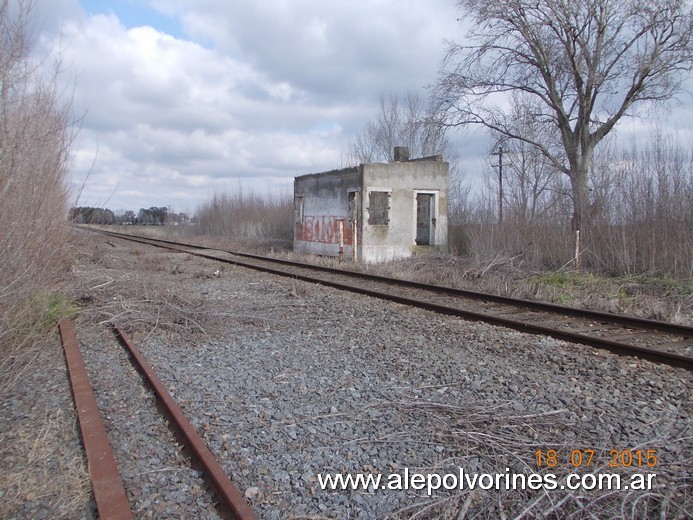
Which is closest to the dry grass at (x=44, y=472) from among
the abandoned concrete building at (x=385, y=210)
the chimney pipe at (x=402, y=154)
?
the abandoned concrete building at (x=385, y=210)

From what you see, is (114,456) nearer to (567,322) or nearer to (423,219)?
(567,322)

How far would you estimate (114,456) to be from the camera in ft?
12.0

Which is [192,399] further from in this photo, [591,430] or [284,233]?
[284,233]

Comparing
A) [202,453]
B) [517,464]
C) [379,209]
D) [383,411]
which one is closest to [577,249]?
[379,209]

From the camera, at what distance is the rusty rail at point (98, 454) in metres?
2.96

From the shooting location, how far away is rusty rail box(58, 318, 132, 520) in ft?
9.70

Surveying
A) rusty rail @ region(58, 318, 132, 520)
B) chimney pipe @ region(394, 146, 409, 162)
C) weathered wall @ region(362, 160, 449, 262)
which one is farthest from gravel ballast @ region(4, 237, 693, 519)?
chimney pipe @ region(394, 146, 409, 162)

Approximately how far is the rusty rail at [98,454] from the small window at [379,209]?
13875 mm

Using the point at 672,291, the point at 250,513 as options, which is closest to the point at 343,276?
the point at 672,291

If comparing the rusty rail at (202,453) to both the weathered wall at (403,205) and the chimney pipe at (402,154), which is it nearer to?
the weathered wall at (403,205)

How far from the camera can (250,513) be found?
2.86m
